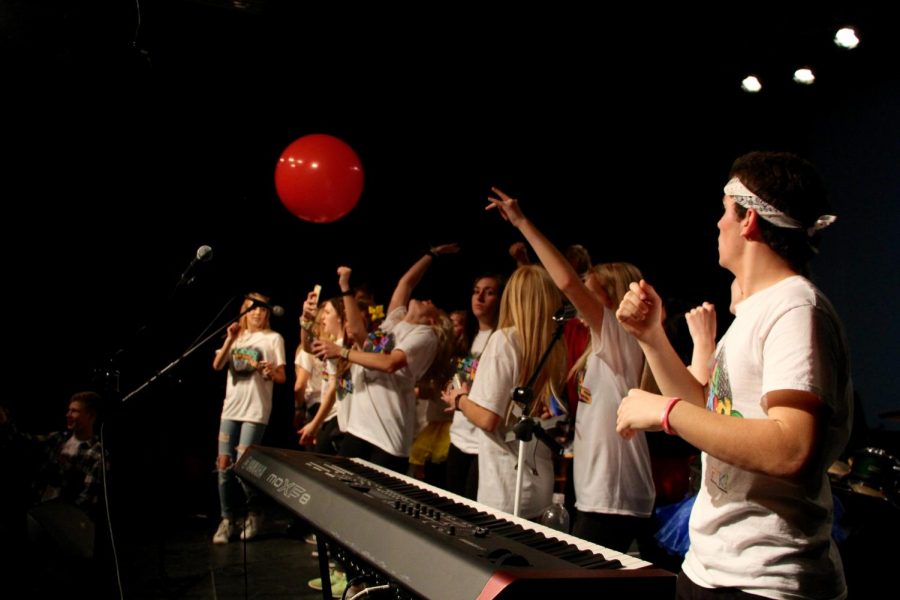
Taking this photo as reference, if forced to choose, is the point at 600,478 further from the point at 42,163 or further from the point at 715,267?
the point at 42,163

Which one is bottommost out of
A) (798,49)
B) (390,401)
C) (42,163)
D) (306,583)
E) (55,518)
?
(306,583)

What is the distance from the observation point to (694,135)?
5801mm

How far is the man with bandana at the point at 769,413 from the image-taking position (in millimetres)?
1127

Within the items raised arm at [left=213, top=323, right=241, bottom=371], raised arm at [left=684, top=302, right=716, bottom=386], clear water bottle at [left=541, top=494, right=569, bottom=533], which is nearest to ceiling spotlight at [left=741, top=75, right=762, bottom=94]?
clear water bottle at [left=541, top=494, right=569, bottom=533]

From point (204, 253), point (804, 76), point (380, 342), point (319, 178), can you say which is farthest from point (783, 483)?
point (804, 76)

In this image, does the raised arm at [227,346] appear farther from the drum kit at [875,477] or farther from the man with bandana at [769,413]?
the man with bandana at [769,413]

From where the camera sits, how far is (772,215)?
51.2 inches

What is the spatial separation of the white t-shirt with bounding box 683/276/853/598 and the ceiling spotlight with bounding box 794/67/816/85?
4.49 meters

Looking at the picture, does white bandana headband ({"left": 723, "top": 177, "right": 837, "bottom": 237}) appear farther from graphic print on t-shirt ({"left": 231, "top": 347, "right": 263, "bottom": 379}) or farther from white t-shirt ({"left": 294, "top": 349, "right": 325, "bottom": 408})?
white t-shirt ({"left": 294, "top": 349, "right": 325, "bottom": 408})

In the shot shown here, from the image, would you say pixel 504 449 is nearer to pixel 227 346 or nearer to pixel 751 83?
pixel 227 346

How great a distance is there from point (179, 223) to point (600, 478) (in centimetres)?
474

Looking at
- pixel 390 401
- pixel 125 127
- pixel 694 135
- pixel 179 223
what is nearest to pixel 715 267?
pixel 694 135

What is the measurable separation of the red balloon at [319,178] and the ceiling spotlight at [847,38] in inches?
129

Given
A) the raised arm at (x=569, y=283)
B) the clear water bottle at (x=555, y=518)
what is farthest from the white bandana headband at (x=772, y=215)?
the clear water bottle at (x=555, y=518)
